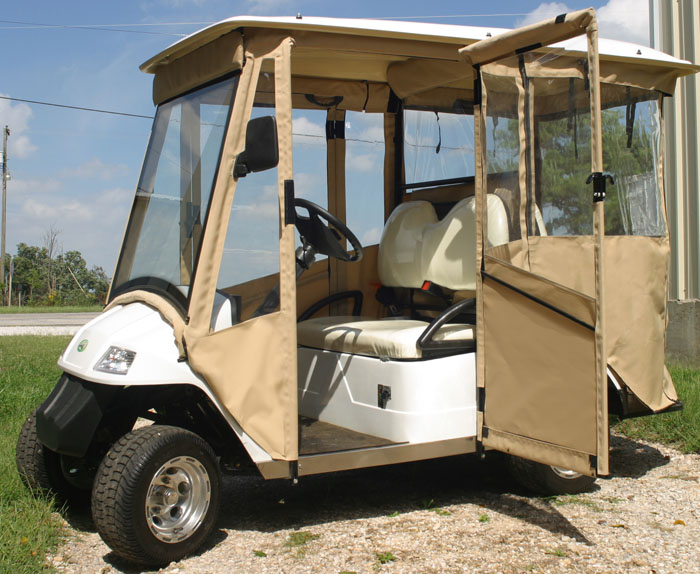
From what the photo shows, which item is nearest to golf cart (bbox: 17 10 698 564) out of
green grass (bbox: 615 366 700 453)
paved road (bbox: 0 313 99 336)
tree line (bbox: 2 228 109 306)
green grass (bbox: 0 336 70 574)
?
green grass (bbox: 0 336 70 574)

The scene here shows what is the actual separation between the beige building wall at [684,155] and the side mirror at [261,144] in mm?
5578

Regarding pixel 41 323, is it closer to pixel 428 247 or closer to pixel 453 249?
pixel 428 247

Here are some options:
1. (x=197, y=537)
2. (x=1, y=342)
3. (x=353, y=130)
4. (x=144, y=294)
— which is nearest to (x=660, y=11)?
(x=353, y=130)

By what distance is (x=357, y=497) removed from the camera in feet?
14.5

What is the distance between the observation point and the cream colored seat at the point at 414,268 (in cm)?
409

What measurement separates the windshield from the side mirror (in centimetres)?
19

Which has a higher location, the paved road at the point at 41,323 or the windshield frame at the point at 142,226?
the windshield frame at the point at 142,226

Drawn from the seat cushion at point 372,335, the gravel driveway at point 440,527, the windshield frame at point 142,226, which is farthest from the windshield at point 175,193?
the gravel driveway at point 440,527

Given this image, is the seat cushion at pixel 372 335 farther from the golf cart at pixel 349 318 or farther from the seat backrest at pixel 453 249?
the seat backrest at pixel 453 249

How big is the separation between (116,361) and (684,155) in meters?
6.48

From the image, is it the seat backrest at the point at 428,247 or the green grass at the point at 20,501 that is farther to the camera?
the seat backrest at the point at 428,247

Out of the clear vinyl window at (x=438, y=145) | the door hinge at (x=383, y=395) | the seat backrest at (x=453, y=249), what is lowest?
the door hinge at (x=383, y=395)

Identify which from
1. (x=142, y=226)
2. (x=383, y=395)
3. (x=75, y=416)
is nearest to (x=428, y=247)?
(x=383, y=395)

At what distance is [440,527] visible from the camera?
12.6ft
